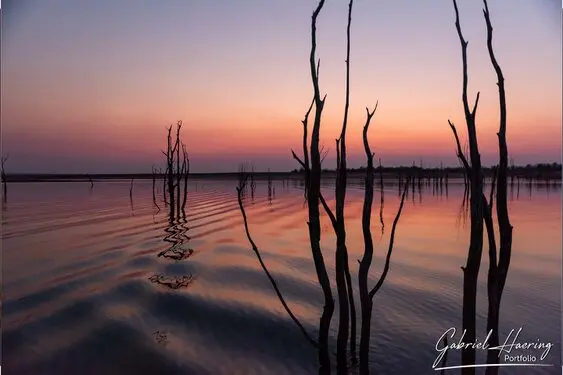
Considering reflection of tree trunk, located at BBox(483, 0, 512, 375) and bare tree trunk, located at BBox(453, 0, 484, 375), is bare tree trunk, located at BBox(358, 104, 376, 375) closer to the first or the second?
bare tree trunk, located at BBox(453, 0, 484, 375)

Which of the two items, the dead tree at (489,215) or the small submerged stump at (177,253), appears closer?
the dead tree at (489,215)

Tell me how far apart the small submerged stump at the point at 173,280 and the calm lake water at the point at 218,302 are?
3.6 inches

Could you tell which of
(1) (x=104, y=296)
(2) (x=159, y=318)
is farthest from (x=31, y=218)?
(2) (x=159, y=318)

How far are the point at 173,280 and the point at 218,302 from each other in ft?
6.32

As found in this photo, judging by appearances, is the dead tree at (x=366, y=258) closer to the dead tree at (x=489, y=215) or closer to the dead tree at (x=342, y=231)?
the dead tree at (x=342, y=231)

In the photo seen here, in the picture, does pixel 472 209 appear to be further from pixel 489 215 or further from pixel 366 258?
pixel 366 258

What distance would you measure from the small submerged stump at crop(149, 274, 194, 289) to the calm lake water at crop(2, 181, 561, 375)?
9 centimetres

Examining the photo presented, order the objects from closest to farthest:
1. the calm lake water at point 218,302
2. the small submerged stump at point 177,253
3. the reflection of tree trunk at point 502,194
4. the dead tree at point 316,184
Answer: the reflection of tree trunk at point 502,194 < the dead tree at point 316,184 < the calm lake water at point 218,302 < the small submerged stump at point 177,253

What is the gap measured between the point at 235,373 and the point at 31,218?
1924 cm

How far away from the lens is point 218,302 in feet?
26.5

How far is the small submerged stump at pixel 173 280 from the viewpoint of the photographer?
916 centimetres

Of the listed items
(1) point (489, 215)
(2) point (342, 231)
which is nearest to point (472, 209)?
(1) point (489, 215)

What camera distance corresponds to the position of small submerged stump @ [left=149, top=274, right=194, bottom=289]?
9156 mm

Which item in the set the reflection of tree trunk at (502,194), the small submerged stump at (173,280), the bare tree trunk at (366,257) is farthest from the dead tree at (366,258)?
the small submerged stump at (173,280)
